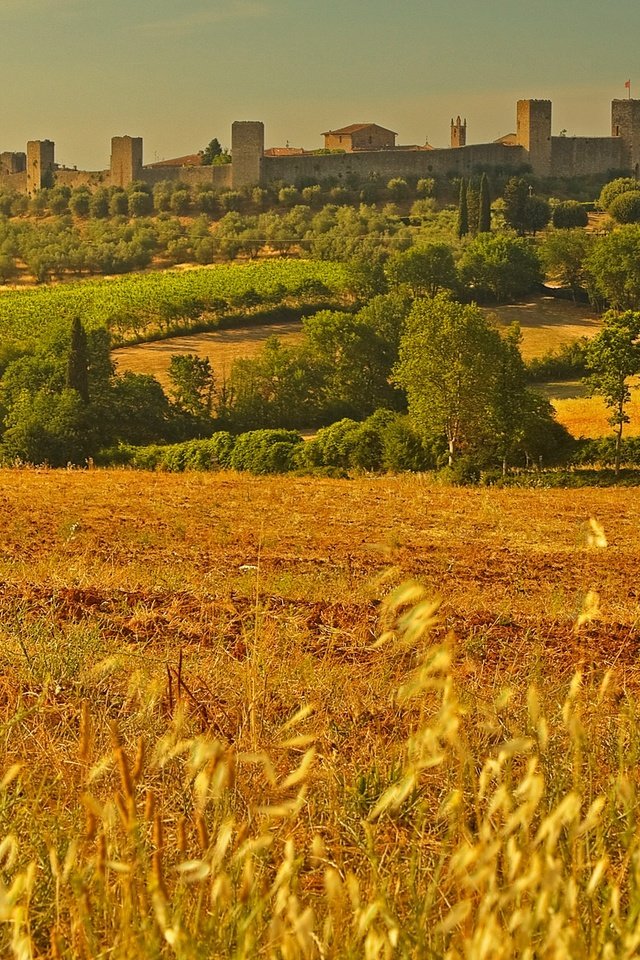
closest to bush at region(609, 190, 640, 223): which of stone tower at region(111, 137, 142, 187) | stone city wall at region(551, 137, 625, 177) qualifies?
stone city wall at region(551, 137, 625, 177)

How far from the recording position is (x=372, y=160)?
98.8 meters

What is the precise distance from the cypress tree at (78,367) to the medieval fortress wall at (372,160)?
59.1m

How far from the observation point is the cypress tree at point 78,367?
4053 centimetres

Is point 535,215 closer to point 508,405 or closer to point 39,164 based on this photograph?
point 39,164

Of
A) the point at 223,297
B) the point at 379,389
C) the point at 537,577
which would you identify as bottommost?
the point at 537,577

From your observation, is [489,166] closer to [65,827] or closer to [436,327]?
[436,327]

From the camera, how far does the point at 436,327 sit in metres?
34.7

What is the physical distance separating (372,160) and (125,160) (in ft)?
71.9

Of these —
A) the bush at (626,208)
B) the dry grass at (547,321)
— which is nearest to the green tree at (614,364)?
Result: the dry grass at (547,321)

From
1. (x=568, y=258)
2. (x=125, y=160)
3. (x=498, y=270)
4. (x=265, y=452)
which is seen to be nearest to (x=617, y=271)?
(x=568, y=258)

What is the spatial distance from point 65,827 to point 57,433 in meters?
35.7

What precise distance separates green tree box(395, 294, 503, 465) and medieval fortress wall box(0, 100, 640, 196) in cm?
6618

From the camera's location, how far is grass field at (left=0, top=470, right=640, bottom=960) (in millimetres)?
1837

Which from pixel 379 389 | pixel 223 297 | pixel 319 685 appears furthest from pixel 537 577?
pixel 223 297
